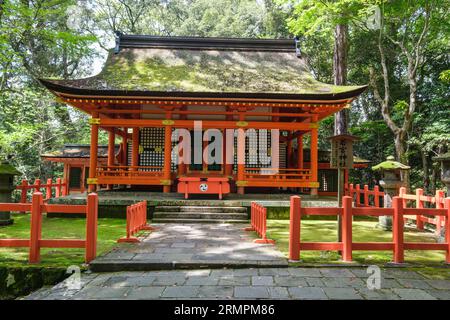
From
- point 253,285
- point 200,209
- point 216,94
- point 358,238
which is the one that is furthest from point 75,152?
point 253,285

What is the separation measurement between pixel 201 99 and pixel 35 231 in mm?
7813

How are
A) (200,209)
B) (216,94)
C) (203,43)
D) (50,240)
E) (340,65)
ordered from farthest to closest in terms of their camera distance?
(203,43)
(340,65)
(216,94)
(200,209)
(50,240)

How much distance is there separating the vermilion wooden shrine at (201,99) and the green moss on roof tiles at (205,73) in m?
0.04

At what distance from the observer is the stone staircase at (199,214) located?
1023cm

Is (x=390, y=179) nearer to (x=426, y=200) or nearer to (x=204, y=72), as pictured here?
(x=426, y=200)

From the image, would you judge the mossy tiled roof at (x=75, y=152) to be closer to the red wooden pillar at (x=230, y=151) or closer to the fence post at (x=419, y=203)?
the red wooden pillar at (x=230, y=151)

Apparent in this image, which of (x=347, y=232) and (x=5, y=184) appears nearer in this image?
(x=347, y=232)

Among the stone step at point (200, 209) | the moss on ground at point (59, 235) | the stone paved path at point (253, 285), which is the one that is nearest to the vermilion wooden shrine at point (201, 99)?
the stone step at point (200, 209)

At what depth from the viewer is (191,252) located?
20.6 feet

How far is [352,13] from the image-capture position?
15.1 metres
